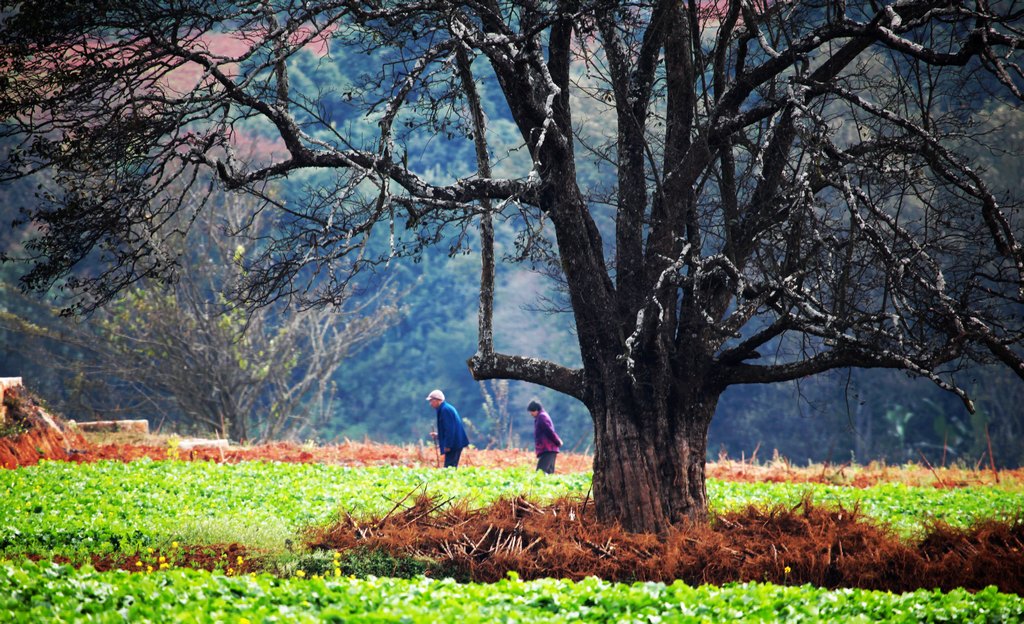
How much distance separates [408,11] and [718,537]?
502cm

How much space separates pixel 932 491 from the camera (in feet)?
43.1

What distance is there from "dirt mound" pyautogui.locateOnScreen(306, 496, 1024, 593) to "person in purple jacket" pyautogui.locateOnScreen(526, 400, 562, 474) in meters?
6.78

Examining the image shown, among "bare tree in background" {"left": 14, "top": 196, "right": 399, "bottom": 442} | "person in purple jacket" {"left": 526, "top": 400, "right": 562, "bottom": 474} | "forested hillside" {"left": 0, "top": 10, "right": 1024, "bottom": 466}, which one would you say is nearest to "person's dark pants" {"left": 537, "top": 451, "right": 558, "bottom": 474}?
"person in purple jacket" {"left": 526, "top": 400, "right": 562, "bottom": 474}

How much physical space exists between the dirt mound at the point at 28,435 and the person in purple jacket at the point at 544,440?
7.43 meters

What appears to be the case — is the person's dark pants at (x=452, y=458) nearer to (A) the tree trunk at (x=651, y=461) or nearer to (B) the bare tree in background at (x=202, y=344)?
(A) the tree trunk at (x=651, y=461)

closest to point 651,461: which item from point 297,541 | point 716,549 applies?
point 716,549

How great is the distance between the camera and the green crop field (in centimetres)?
519

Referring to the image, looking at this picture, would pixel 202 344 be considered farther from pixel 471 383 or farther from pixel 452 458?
pixel 471 383

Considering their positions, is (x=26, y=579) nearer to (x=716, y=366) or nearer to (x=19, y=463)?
(x=716, y=366)

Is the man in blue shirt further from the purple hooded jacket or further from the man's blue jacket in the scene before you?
the purple hooded jacket

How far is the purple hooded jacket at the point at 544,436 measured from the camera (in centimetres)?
1527


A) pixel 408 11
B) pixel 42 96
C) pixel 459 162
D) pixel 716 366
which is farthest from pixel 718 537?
pixel 459 162

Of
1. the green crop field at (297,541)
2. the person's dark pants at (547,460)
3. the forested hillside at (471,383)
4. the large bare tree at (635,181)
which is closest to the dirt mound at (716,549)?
the green crop field at (297,541)

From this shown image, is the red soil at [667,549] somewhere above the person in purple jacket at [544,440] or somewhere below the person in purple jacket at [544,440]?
below
